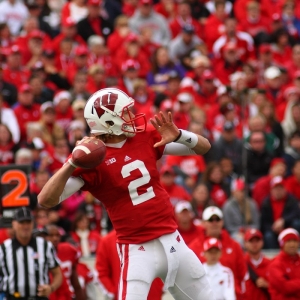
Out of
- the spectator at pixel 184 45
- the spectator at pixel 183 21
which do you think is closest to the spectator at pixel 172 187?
the spectator at pixel 184 45

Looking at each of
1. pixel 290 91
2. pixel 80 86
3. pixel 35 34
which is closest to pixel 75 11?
pixel 35 34

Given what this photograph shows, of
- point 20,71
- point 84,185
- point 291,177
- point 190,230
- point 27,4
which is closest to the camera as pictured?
point 84,185

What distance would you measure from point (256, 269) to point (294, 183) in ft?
8.40

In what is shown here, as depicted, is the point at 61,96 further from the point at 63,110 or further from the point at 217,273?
the point at 217,273

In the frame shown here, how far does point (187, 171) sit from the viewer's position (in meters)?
12.2

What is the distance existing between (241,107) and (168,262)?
7.09 meters

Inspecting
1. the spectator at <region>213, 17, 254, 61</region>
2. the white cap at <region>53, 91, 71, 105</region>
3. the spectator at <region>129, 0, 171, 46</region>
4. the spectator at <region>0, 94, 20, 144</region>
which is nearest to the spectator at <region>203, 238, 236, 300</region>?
the spectator at <region>0, 94, 20, 144</region>

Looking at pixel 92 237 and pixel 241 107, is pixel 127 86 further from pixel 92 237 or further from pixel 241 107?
pixel 92 237

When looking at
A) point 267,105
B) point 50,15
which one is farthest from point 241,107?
point 50,15

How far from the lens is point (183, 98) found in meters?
13.0

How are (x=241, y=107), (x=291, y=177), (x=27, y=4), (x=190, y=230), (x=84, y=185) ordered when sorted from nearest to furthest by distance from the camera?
(x=84, y=185)
(x=190, y=230)
(x=291, y=177)
(x=241, y=107)
(x=27, y=4)

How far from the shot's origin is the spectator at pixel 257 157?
12055 mm

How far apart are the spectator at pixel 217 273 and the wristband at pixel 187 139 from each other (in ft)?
9.05

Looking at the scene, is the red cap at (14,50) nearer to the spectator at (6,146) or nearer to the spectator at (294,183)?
the spectator at (6,146)
